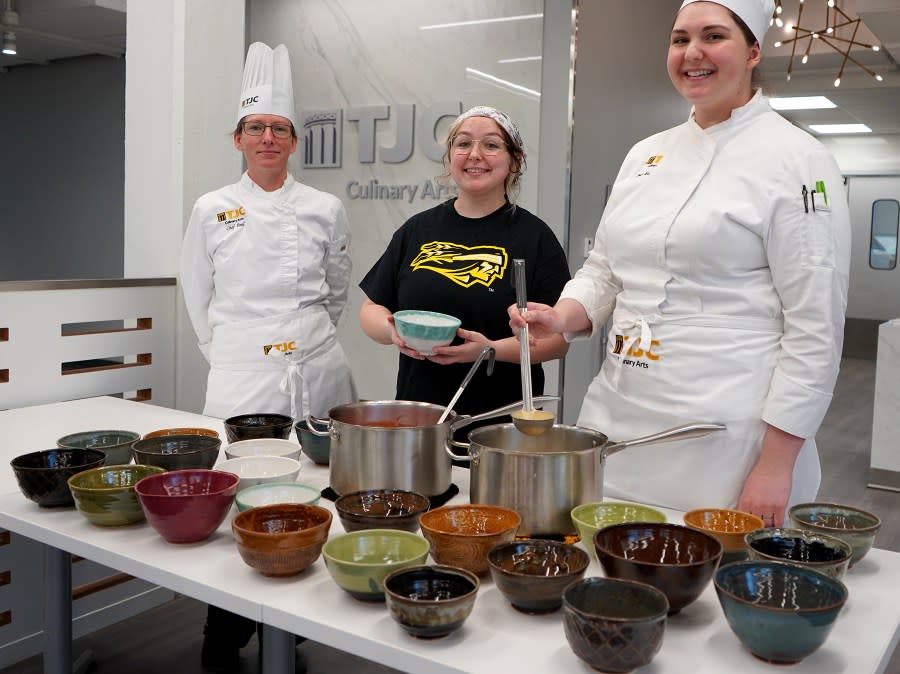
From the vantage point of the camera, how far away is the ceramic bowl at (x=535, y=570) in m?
A: 0.98

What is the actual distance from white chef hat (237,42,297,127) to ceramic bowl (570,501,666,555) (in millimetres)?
1611

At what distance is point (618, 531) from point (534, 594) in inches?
6.7

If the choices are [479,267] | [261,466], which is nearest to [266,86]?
[479,267]

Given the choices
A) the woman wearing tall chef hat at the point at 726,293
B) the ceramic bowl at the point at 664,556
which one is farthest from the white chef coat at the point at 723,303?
the ceramic bowl at the point at 664,556

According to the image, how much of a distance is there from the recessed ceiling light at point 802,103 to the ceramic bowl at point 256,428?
8.20m

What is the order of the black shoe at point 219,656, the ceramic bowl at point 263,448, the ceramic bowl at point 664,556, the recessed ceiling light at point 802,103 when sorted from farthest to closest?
the recessed ceiling light at point 802,103 → the black shoe at point 219,656 → the ceramic bowl at point 263,448 → the ceramic bowl at point 664,556

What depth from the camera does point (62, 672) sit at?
165 centimetres

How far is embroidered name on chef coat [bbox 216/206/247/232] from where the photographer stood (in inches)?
92.3

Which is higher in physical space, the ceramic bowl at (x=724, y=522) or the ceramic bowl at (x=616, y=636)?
the ceramic bowl at (x=724, y=522)

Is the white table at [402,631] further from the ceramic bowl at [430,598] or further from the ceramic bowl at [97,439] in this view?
the ceramic bowl at [97,439]

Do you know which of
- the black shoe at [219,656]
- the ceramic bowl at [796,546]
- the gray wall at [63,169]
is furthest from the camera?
the gray wall at [63,169]

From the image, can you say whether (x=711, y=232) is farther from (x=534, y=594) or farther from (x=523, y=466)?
(x=534, y=594)

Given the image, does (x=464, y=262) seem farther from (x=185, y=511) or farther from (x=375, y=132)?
(x=375, y=132)

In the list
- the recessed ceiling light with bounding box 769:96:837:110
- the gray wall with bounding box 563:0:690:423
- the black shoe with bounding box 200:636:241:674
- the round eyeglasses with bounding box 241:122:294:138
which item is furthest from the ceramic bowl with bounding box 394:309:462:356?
the recessed ceiling light with bounding box 769:96:837:110
